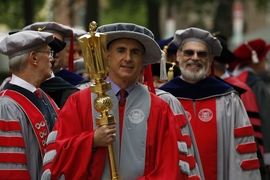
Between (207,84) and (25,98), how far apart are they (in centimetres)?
228

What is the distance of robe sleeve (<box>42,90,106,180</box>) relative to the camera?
5973 mm

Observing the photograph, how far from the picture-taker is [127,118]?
621 centimetres

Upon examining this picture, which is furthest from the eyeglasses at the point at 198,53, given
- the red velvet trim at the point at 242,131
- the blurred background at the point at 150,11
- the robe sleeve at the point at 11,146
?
the blurred background at the point at 150,11

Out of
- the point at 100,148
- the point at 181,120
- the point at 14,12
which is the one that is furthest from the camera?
the point at 14,12

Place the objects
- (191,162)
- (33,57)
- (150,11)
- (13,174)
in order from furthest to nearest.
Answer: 1. (150,11)
2. (191,162)
3. (33,57)
4. (13,174)

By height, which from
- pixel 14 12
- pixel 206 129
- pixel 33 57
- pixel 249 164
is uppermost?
pixel 14 12

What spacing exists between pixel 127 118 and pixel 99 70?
1.58 feet

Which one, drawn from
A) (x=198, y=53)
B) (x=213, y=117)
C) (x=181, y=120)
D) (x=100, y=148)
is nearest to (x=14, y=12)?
(x=198, y=53)

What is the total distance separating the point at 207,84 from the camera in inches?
328

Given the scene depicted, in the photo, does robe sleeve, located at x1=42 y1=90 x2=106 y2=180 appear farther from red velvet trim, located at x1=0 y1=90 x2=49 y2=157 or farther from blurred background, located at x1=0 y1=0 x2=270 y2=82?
blurred background, located at x1=0 y1=0 x2=270 y2=82

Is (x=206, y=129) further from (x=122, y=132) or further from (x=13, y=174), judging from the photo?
(x=13, y=174)

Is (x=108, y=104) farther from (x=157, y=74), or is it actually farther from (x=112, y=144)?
(x=157, y=74)

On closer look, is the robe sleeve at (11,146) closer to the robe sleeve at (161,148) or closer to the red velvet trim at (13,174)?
the red velvet trim at (13,174)

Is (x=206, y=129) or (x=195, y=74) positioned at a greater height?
(x=195, y=74)
